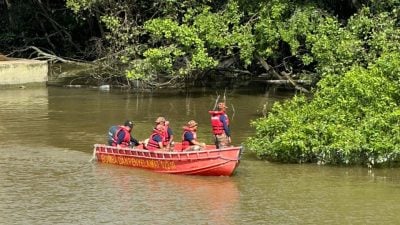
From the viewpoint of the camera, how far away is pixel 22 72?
109ft

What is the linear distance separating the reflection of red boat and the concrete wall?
15.8m

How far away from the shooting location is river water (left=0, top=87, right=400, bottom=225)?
14.2 metres

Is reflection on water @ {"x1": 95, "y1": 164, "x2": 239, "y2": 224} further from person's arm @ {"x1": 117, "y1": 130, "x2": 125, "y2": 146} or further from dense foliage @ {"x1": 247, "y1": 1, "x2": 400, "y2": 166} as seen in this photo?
dense foliage @ {"x1": 247, "y1": 1, "x2": 400, "y2": 166}

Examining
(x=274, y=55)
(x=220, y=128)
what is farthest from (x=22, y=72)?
(x=220, y=128)

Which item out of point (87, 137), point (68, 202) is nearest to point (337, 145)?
point (68, 202)

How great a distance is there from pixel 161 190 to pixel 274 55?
12184mm

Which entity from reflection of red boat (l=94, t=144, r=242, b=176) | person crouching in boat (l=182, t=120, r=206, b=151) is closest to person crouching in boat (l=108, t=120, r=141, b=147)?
reflection of red boat (l=94, t=144, r=242, b=176)

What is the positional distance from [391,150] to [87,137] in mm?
8434

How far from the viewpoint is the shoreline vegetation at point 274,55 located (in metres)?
17.9

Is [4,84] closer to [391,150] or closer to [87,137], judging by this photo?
[87,137]

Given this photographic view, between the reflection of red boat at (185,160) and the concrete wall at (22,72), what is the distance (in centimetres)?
1584

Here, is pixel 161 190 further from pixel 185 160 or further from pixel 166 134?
pixel 166 134

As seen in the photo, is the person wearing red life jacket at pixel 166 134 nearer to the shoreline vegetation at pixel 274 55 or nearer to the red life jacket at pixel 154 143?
the red life jacket at pixel 154 143

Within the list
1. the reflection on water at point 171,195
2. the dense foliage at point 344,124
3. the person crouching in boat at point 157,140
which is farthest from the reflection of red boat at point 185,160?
the dense foliage at point 344,124
